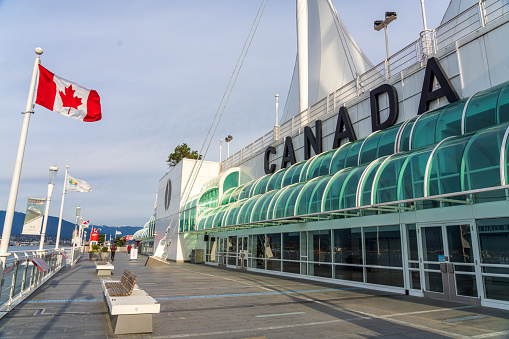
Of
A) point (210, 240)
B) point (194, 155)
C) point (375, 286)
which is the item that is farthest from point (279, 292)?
point (194, 155)

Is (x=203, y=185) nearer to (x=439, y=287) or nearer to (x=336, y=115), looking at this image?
(x=336, y=115)

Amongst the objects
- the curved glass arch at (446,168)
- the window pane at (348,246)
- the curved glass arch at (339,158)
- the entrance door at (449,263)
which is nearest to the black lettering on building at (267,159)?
the curved glass arch at (339,158)

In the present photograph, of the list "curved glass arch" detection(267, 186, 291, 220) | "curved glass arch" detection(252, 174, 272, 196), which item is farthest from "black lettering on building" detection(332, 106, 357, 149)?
"curved glass arch" detection(252, 174, 272, 196)

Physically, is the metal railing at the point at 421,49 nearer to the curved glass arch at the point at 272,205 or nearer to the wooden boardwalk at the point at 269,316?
the curved glass arch at the point at 272,205

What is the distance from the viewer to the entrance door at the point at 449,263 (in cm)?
1043

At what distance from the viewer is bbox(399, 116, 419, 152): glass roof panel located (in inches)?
521

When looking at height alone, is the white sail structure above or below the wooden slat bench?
above

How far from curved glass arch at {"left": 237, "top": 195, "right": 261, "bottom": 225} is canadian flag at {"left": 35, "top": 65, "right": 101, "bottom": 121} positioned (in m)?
10.9

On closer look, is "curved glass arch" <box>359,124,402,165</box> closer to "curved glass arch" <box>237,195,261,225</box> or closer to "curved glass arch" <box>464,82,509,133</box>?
"curved glass arch" <box>464,82,509,133</box>

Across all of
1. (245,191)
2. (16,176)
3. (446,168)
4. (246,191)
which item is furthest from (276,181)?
(16,176)

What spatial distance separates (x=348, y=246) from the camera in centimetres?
1547

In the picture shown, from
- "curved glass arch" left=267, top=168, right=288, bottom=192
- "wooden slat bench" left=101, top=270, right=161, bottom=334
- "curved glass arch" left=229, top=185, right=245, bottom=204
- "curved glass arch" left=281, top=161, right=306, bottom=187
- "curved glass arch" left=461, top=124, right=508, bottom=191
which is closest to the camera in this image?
"wooden slat bench" left=101, top=270, right=161, bottom=334

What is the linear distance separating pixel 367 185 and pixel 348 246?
473 cm

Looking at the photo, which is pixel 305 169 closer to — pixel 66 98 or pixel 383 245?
pixel 383 245
